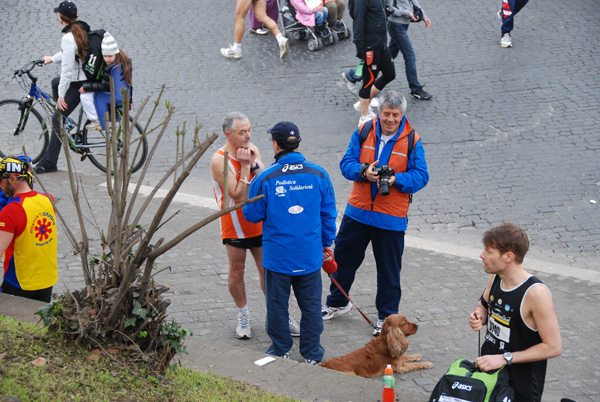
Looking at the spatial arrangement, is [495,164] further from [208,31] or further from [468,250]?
[208,31]

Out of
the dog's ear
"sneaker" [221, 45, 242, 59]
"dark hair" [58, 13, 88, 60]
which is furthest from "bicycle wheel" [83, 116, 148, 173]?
the dog's ear

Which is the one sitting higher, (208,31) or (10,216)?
(208,31)

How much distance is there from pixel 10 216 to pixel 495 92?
8.51 m

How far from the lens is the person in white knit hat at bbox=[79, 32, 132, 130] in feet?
28.9

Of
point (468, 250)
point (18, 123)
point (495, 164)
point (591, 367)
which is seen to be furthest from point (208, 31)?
point (591, 367)

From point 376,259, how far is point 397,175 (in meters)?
0.84

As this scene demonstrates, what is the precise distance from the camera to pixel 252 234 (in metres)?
5.95

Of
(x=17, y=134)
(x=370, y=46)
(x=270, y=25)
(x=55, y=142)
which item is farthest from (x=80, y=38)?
(x=270, y=25)

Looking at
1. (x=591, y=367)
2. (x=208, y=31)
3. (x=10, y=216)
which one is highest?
(x=208, y=31)

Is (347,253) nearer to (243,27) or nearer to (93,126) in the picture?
(93,126)

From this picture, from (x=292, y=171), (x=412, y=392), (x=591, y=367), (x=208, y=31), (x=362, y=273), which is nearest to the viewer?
(x=412, y=392)

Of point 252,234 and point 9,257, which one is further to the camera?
point 252,234

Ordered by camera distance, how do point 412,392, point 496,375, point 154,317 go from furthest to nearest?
point 412,392 < point 154,317 < point 496,375

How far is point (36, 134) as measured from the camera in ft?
33.8
